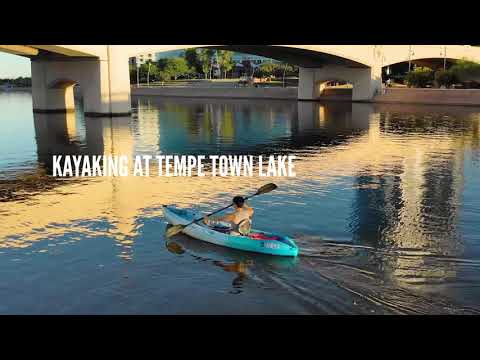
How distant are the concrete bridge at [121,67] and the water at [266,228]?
45.5 feet

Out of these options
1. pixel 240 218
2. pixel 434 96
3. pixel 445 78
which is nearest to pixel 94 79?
pixel 240 218

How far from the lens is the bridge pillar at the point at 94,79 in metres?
44.2

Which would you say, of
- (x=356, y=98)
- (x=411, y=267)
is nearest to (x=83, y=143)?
(x=411, y=267)

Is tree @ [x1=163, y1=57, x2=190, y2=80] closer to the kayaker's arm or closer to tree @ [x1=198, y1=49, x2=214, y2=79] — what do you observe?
tree @ [x1=198, y1=49, x2=214, y2=79]

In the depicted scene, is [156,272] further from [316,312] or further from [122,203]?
[122,203]

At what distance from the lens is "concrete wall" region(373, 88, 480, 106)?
57.3 m

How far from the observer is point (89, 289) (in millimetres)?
9867

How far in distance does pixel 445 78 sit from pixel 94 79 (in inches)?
1766

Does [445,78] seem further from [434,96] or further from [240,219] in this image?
[240,219]

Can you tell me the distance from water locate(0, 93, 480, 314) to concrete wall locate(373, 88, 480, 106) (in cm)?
3348

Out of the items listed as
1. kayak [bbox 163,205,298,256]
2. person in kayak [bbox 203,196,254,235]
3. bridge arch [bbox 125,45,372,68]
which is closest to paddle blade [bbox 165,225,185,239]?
kayak [bbox 163,205,298,256]

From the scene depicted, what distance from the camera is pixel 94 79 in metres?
44.2
